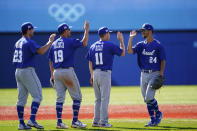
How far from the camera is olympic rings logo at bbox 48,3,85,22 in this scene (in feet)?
83.7

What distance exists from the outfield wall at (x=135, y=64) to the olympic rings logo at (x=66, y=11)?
133cm

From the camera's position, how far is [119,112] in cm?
1355

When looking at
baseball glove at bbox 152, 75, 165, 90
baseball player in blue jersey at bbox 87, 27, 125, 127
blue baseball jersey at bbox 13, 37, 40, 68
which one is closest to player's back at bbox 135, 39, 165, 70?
baseball glove at bbox 152, 75, 165, 90

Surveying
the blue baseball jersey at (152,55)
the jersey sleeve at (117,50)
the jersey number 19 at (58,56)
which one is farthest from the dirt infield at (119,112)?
the jersey number 19 at (58,56)

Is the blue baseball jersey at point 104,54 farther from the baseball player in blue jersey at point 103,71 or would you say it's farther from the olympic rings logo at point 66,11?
the olympic rings logo at point 66,11

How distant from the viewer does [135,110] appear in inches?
551

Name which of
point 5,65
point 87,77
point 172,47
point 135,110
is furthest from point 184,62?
point 135,110

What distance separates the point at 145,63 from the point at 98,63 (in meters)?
1.03

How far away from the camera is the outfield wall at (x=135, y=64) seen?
86.4 feet

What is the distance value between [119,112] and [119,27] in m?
13.0

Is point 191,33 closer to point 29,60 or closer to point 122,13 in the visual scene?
point 122,13

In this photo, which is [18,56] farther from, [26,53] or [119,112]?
[119,112]

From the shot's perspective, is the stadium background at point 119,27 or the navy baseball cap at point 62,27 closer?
the navy baseball cap at point 62,27

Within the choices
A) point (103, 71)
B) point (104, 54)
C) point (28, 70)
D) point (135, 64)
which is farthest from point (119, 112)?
point (135, 64)
